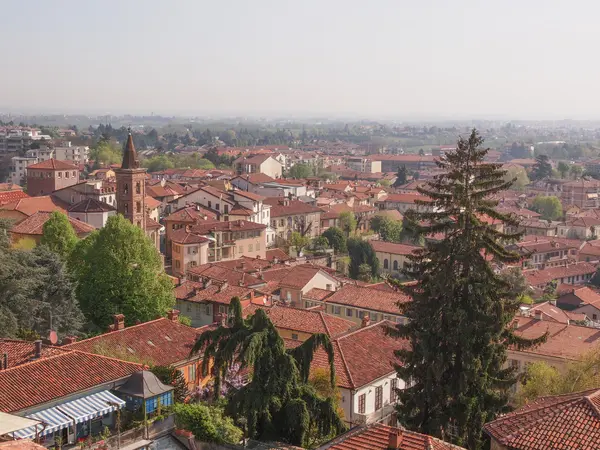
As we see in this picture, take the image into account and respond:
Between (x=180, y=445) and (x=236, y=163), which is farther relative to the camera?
(x=236, y=163)

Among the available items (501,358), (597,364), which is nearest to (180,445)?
(501,358)

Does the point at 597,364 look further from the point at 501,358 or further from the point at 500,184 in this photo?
the point at 500,184

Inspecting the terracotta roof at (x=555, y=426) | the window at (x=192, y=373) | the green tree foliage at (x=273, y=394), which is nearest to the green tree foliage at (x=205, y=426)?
the green tree foliage at (x=273, y=394)

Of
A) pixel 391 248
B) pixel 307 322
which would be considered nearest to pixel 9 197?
pixel 391 248

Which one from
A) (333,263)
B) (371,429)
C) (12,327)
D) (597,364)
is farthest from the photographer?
(333,263)

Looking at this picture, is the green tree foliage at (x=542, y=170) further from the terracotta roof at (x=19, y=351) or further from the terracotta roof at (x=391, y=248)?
the terracotta roof at (x=19, y=351)
